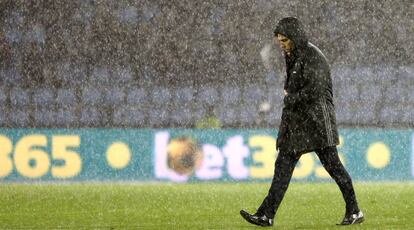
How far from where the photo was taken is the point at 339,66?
18453 mm

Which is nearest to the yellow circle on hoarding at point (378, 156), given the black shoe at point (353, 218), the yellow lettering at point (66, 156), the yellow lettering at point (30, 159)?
the yellow lettering at point (66, 156)

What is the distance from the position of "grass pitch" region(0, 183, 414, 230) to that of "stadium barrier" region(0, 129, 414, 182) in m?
0.43

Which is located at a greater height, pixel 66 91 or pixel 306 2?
pixel 306 2

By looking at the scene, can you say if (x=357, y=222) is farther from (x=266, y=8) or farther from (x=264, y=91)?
(x=266, y=8)

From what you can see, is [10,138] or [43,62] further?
[43,62]

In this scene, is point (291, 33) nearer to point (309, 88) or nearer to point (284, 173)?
point (309, 88)

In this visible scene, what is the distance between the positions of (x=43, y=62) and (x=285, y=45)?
12.5m

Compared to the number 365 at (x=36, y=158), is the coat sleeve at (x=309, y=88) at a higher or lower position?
higher

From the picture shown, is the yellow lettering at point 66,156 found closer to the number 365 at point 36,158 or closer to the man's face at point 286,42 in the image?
the number 365 at point 36,158

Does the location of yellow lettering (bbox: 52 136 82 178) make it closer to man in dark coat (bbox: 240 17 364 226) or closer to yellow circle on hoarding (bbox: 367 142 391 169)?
yellow circle on hoarding (bbox: 367 142 391 169)

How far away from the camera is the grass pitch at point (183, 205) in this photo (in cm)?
781

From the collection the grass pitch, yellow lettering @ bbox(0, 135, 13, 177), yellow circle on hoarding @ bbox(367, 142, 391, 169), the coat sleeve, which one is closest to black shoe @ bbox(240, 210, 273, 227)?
the grass pitch

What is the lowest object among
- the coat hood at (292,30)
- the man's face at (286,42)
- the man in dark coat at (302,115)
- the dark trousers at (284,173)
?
the dark trousers at (284,173)

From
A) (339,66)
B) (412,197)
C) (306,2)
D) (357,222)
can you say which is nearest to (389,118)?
(339,66)
